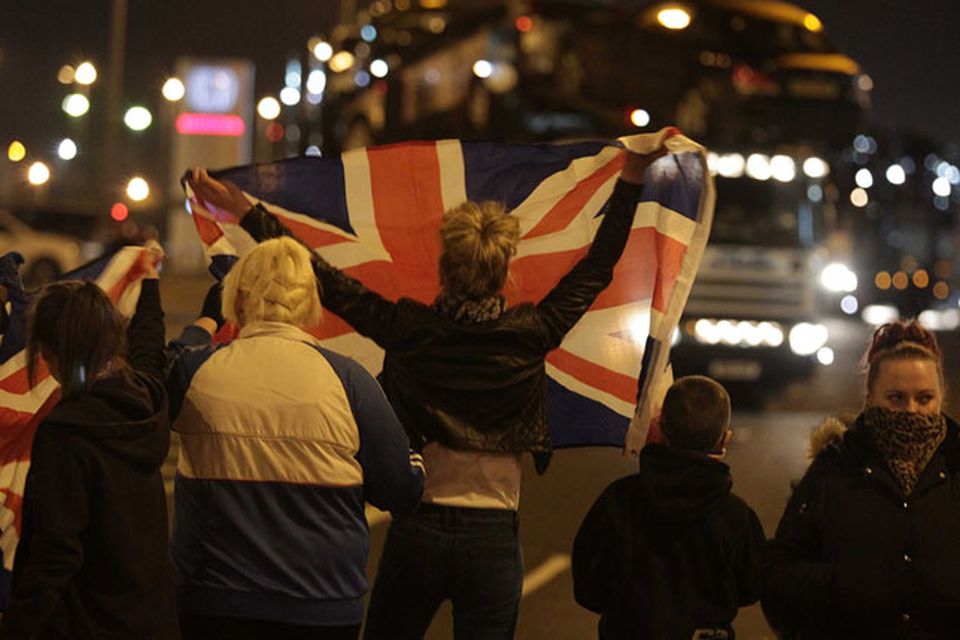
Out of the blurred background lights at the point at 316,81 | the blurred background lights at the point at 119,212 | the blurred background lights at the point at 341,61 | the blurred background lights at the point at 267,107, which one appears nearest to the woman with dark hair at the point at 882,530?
the blurred background lights at the point at 119,212

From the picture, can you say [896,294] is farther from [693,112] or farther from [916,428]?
[916,428]

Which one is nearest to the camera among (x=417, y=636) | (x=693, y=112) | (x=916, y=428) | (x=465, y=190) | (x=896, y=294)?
(x=916, y=428)

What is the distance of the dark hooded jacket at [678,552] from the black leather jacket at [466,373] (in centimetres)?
33

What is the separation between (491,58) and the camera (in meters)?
26.1

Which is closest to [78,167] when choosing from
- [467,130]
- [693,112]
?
[467,130]

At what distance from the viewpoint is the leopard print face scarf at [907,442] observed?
3.76m

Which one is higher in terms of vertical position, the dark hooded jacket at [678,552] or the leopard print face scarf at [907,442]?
the leopard print face scarf at [907,442]

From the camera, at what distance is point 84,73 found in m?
29.3

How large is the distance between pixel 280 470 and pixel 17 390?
1.29 metres

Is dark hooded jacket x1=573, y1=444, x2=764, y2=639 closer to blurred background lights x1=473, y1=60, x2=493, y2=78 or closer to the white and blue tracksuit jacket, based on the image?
the white and blue tracksuit jacket

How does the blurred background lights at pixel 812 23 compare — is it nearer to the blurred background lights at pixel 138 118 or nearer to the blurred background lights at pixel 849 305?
the blurred background lights at pixel 138 118

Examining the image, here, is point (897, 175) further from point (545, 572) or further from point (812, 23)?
point (545, 572)

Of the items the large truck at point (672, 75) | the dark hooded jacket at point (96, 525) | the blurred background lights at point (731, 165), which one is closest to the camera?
the dark hooded jacket at point (96, 525)

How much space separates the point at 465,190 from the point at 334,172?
0.48 m
